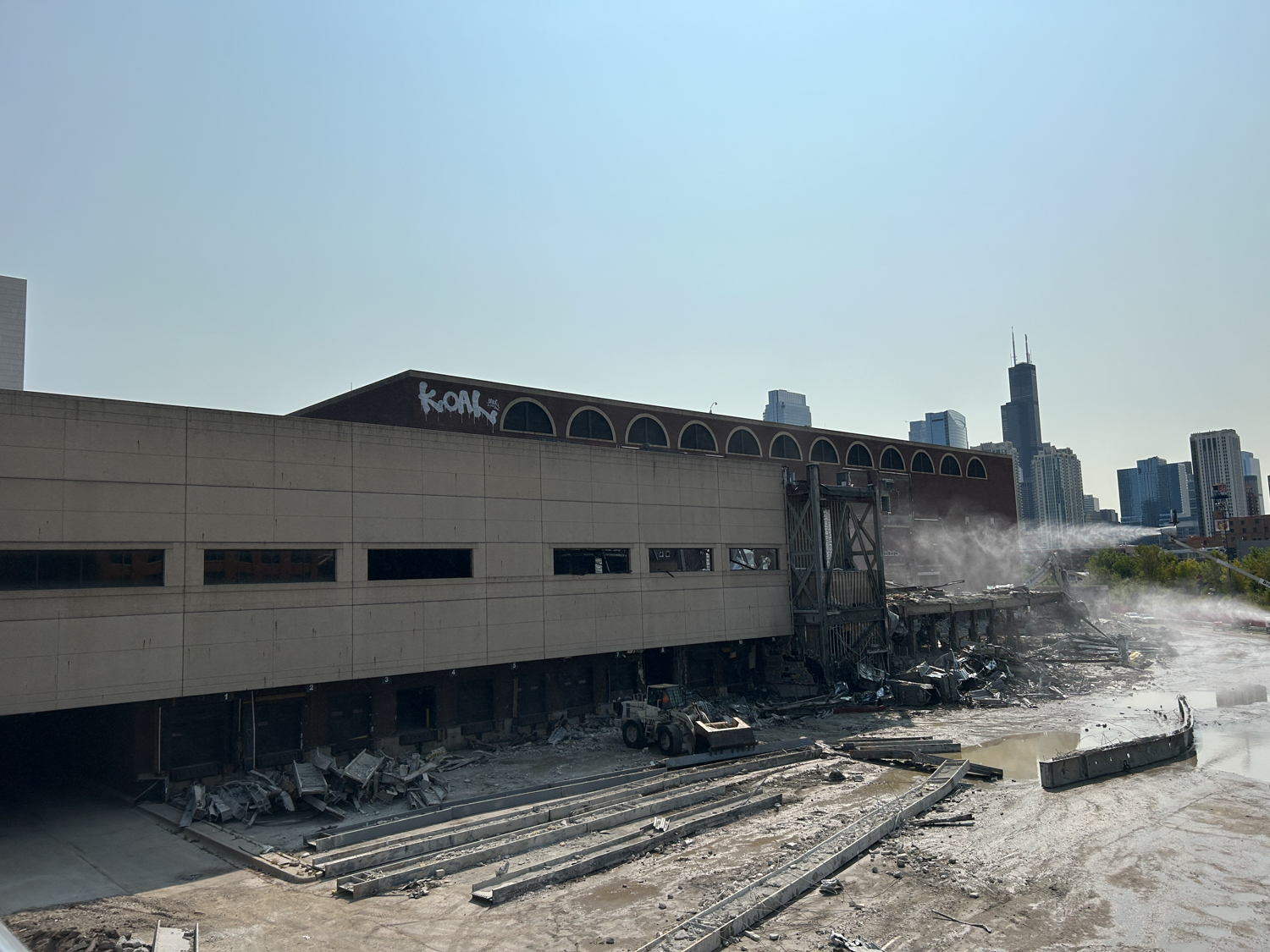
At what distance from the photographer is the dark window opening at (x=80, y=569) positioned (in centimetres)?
1983

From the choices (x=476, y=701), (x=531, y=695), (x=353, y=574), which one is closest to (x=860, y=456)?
(x=531, y=695)

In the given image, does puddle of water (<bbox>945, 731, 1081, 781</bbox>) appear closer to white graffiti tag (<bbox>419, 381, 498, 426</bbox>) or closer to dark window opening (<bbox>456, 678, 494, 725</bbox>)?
dark window opening (<bbox>456, 678, 494, 725</bbox>)

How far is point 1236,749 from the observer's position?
25.2m

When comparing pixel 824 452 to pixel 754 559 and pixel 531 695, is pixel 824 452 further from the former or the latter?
pixel 531 695

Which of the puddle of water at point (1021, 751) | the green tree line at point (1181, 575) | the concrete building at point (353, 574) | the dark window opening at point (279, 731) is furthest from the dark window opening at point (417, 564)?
the green tree line at point (1181, 575)

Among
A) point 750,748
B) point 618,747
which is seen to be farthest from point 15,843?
point 750,748

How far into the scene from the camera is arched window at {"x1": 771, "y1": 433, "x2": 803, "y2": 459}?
5284cm

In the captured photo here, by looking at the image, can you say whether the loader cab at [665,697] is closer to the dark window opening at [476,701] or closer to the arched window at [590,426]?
the dark window opening at [476,701]

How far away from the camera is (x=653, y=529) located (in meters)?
33.7

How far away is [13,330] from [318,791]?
204 meters

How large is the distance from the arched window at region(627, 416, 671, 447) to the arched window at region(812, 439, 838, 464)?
15.0 metres

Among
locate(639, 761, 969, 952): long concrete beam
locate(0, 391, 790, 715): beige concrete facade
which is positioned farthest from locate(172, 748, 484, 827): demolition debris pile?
locate(639, 761, 969, 952): long concrete beam

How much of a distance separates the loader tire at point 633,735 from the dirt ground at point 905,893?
6.56m

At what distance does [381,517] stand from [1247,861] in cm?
2286
